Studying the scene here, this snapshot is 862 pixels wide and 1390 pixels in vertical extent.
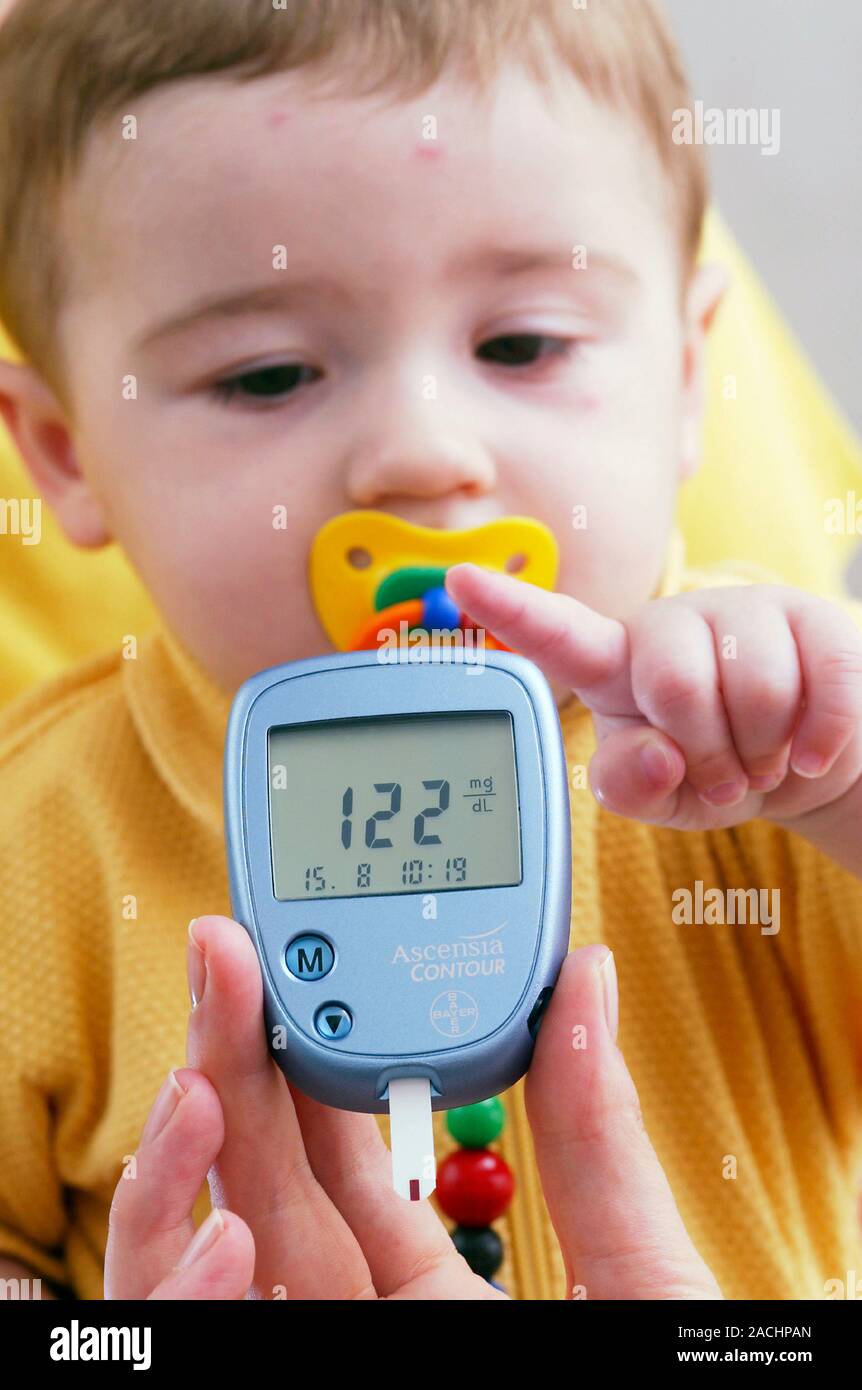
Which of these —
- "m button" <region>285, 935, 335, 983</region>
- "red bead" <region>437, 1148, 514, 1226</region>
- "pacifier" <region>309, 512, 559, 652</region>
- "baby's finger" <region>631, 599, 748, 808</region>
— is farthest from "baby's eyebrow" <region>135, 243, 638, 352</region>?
"red bead" <region>437, 1148, 514, 1226</region>

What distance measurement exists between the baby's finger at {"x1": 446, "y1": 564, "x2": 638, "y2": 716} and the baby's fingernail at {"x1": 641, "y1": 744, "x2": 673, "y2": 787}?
0.03 m

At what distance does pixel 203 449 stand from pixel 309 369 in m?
0.07

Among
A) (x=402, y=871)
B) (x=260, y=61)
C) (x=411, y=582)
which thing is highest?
(x=260, y=61)

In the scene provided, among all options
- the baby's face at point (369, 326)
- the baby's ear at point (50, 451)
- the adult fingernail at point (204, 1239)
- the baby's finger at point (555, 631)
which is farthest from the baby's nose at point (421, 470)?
the adult fingernail at point (204, 1239)

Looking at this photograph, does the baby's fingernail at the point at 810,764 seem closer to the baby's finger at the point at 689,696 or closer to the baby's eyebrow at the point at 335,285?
the baby's finger at the point at 689,696

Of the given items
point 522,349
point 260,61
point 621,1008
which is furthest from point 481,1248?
point 260,61

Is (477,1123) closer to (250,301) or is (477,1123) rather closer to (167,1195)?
(167,1195)

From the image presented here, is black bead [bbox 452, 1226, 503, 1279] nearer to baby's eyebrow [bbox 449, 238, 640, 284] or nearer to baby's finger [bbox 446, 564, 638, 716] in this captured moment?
baby's finger [bbox 446, 564, 638, 716]

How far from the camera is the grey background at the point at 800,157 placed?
100 centimetres

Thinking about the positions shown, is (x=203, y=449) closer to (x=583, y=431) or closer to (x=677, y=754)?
(x=583, y=431)

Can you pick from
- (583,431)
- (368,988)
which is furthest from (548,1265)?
(583,431)

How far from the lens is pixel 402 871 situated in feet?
1.72

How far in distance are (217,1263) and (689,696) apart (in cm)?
27
